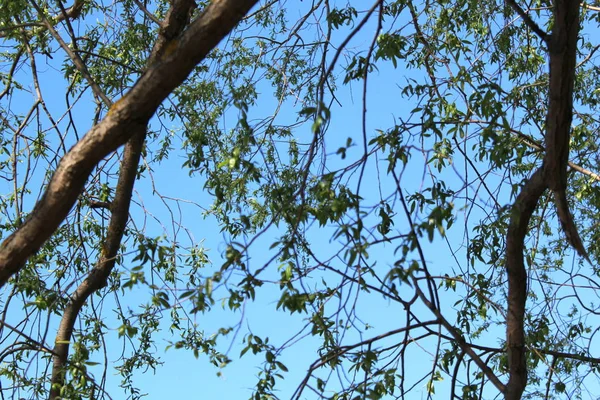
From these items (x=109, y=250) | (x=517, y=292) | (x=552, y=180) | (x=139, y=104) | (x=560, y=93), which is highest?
(x=560, y=93)

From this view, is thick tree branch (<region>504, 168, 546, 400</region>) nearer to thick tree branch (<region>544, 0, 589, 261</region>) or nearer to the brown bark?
thick tree branch (<region>544, 0, 589, 261</region>)

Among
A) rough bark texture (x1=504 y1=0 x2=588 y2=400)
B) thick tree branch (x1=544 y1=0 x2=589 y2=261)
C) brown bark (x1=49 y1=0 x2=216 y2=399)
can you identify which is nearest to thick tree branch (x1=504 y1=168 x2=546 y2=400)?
rough bark texture (x1=504 y1=0 x2=588 y2=400)

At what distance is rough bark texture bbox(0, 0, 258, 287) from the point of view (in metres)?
2.57

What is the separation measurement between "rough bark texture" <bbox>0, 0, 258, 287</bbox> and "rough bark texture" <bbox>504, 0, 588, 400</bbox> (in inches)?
49.0

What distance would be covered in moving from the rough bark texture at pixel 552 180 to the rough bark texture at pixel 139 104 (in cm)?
124

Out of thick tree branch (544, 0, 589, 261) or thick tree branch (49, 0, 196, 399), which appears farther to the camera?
thick tree branch (49, 0, 196, 399)

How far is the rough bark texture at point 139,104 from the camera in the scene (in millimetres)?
2566

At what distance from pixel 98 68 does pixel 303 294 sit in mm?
2893

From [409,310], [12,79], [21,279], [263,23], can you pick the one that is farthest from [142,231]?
[409,310]

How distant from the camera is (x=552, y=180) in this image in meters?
3.33

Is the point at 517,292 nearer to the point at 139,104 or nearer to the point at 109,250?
the point at 139,104

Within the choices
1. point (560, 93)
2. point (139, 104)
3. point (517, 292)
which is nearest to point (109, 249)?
point (139, 104)

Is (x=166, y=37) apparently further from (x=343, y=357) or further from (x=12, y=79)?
(x=343, y=357)

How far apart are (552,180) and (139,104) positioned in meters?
1.86
